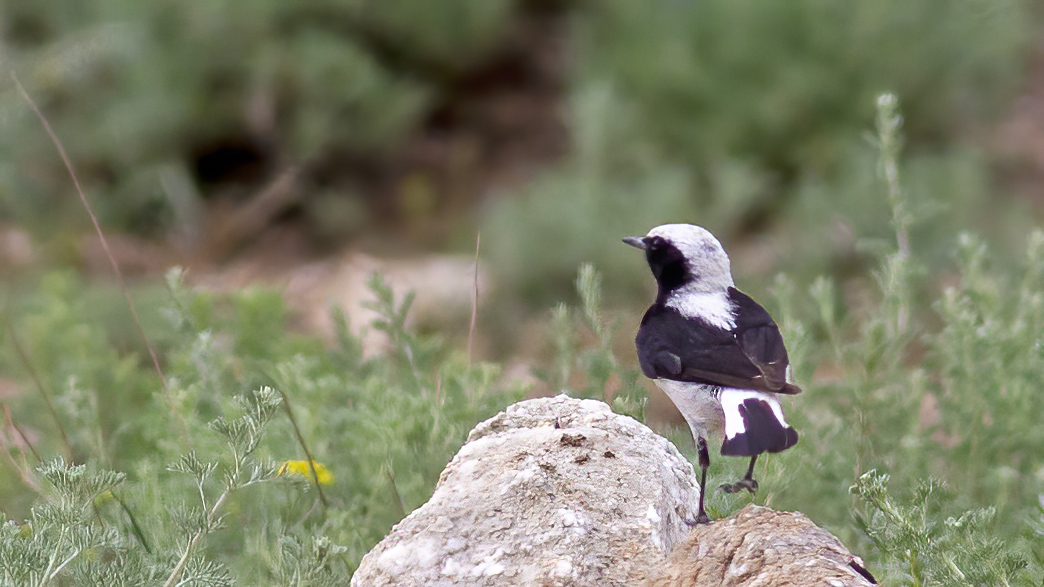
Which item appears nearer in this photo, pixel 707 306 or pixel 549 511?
pixel 549 511

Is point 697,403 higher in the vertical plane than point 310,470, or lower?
higher

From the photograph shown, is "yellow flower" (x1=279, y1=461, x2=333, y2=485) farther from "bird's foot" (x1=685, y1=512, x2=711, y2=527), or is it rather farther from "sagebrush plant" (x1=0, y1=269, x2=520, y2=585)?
"bird's foot" (x1=685, y1=512, x2=711, y2=527)

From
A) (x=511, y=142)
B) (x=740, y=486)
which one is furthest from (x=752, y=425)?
(x=511, y=142)

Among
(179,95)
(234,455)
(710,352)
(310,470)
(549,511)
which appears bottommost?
(179,95)

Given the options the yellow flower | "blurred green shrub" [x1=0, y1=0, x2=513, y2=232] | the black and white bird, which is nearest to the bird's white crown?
the black and white bird

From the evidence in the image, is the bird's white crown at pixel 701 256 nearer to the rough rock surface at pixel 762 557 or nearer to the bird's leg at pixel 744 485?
the bird's leg at pixel 744 485

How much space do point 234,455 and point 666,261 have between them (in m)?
1.01

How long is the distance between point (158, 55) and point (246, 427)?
544 cm

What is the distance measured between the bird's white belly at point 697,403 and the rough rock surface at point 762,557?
216 mm

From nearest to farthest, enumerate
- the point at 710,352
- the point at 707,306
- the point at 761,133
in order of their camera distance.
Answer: the point at 710,352 → the point at 707,306 → the point at 761,133

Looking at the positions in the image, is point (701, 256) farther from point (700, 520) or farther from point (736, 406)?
point (700, 520)

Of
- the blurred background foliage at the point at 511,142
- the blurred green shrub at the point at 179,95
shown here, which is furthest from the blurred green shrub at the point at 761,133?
the blurred green shrub at the point at 179,95

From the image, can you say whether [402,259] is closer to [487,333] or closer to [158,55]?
[487,333]

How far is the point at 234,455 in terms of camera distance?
7.55 feet
